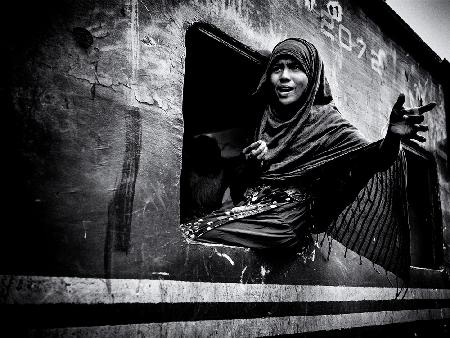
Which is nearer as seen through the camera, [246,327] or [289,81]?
[246,327]

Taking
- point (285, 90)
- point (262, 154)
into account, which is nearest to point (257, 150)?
point (262, 154)

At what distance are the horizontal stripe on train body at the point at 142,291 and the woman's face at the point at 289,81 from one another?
57.3 inches

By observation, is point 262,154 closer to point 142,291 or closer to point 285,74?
point 285,74

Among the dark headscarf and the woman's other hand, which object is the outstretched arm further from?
the woman's other hand

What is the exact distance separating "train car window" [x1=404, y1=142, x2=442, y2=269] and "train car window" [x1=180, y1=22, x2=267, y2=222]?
2.59 meters

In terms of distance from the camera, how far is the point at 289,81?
2863 millimetres

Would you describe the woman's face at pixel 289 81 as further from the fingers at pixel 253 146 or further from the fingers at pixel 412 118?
the fingers at pixel 412 118

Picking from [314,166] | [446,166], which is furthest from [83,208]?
[446,166]

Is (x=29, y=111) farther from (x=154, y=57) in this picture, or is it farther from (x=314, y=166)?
(x=314, y=166)

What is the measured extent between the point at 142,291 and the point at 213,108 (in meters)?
3.02

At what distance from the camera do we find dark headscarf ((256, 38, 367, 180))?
2.71m

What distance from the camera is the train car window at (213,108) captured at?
10.0ft

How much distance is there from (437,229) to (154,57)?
5.04m

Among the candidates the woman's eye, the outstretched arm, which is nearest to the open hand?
the outstretched arm
